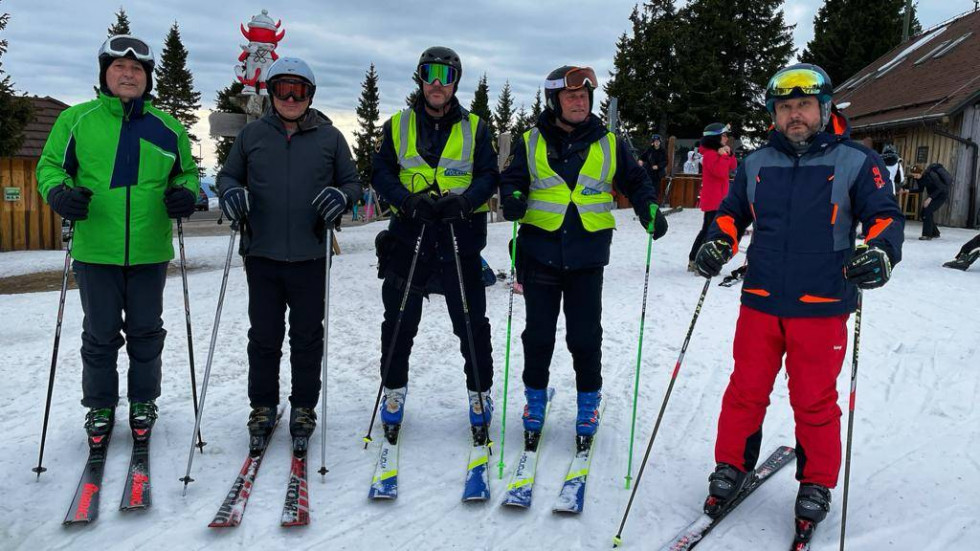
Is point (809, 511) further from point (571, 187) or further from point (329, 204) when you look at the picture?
point (329, 204)

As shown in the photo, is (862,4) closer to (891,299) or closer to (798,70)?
(891,299)

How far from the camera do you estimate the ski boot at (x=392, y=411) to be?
3865mm

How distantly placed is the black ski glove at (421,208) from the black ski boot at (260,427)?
4.76ft

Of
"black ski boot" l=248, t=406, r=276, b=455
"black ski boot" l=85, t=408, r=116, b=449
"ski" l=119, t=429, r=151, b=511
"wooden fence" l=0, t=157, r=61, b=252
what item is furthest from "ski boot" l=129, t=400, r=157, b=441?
"wooden fence" l=0, t=157, r=61, b=252

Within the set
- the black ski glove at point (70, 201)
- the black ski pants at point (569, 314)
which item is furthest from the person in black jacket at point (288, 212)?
the black ski pants at point (569, 314)

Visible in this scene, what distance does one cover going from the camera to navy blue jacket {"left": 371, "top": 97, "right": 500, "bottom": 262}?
3805mm

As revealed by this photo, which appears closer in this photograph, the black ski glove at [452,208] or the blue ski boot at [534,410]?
the black ski glove at [452,208]

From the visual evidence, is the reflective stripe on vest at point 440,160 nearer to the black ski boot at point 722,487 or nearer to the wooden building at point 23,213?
the black ski boot at point 722,487

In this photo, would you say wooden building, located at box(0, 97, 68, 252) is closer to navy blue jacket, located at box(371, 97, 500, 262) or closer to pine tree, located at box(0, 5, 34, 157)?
pine tree, located at box(0, 5, 34, 157)

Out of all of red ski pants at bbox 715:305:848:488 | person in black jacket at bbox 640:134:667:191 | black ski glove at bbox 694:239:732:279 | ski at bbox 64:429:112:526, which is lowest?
ski at bbox 64:429:112:526

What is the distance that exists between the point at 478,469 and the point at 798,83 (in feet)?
8.03

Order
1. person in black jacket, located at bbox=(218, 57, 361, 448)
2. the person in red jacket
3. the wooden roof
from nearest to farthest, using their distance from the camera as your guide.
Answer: person in black jacket, located at bbox=(218, 57, 361, 448)
the person in red jacket
the wooden roof

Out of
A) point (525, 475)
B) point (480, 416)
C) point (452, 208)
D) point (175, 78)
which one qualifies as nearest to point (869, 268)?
point (525, 475)

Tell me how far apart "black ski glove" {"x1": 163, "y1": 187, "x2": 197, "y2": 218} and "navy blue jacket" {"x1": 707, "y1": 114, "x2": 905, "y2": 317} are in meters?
2.98
